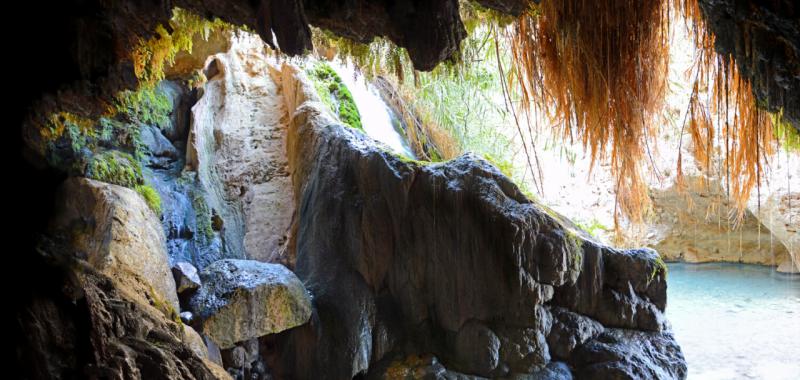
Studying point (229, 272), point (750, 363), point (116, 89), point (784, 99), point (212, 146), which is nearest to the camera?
point (784, 99)

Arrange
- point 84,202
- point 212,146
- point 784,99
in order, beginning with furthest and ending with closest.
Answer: point 212,146 < point 84,202 < point 784,99

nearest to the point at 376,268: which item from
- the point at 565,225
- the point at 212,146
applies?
the point at 565,225

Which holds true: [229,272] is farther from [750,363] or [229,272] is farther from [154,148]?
[750,363]

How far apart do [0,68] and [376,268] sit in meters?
3.72

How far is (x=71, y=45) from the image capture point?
8.44 ft

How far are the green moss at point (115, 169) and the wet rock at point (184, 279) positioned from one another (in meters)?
1.13

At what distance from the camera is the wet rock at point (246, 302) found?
4.74 m

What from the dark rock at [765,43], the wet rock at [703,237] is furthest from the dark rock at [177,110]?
the wet rock at [703,237]

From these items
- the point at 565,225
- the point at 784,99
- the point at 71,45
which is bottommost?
the point at 565,225

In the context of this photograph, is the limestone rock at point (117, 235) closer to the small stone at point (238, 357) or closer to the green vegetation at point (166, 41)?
the small stone at point (238, 357)

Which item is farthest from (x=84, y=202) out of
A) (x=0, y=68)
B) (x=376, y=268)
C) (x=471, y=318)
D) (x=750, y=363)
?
(x=750, y=363)

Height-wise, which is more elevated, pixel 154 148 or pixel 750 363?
pixel 154 148

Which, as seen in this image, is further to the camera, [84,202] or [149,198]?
[149,198]

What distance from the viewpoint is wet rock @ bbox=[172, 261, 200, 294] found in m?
4.87
